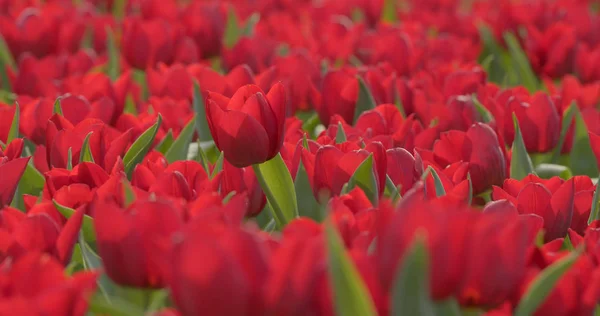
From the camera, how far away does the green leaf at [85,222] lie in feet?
4.28

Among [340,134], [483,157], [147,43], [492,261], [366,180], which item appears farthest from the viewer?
[147,43]

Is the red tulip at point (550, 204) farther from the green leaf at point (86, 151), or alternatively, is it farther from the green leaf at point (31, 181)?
the green leaf at point (31, 181)

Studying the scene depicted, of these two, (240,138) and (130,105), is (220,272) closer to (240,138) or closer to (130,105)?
(240,138)

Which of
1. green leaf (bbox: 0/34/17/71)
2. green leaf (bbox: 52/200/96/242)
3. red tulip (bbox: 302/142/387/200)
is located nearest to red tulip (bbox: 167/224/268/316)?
green leaf (bbox: 52/200/96/242)

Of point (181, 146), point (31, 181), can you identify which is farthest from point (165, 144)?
point (31, 181)

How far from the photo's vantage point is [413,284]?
0.88 metres

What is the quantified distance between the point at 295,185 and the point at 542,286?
0.62m

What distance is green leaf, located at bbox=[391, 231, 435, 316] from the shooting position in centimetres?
84

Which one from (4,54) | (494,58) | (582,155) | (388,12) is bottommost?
(388,12)

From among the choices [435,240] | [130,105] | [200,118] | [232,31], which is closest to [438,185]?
[435,240]

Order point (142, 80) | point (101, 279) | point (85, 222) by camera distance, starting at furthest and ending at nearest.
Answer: point (142, 80)
point (85, 222)
point (101, 279)

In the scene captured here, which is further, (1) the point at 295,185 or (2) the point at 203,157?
(2) the point at 203,157

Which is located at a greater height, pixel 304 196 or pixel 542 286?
pixel 542 286

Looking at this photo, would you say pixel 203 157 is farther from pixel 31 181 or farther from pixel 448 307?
pixel 448 307
